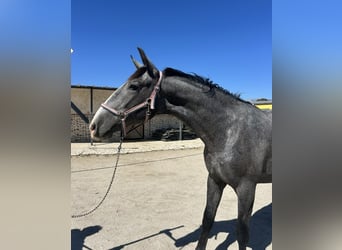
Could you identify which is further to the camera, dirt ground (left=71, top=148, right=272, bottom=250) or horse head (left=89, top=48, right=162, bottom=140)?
dirt ground (left=71, top=148, right=272, bottom=250)

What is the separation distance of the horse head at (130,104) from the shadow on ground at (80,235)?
1.71 metres

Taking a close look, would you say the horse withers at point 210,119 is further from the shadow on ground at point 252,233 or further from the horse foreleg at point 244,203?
the shadow on ground at point 252,233

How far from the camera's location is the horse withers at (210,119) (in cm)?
246

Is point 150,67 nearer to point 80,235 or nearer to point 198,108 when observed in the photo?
point 198,108

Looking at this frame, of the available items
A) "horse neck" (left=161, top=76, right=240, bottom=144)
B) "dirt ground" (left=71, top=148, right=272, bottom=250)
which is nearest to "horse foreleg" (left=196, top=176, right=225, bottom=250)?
"dirt ground" (left=71, top=148, right=272, bottom=250)

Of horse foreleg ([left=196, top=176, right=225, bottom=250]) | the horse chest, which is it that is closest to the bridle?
the horse chest

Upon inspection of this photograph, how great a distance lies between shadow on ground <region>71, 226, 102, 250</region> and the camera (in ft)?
10.9

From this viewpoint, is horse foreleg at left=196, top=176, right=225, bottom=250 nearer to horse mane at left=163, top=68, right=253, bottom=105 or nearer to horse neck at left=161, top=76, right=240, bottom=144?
horse neck at left=161, top=76, right=240, bottom=144

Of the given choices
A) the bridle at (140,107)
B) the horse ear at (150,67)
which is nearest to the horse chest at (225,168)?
the bridle at (140,107)

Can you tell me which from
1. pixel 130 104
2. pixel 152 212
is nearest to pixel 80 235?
pixel 152 212

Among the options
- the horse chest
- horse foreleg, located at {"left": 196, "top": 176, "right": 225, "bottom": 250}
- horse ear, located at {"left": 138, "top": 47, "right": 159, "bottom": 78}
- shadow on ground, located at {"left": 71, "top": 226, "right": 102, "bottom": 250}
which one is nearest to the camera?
horse ear, located at {"left": 138, "top": 47, "right": 159, "bottom": 78}

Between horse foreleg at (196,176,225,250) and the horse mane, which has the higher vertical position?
the horse mane

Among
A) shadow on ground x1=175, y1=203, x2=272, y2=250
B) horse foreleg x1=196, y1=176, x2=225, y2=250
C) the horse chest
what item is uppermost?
the horse chest

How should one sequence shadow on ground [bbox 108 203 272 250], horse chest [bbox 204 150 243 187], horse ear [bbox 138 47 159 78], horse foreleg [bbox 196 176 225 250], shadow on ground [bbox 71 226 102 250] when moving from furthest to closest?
1. shadow on ground [bbox 108 203 272 250]
2. shadow on ground [bbox 71 226 102 250]
3. horse foreleg [bbox 196 176 225 250]
4. horse chest [bbox 204 150 243 187]
5. horse ear [bbox 138 47 159 78]
